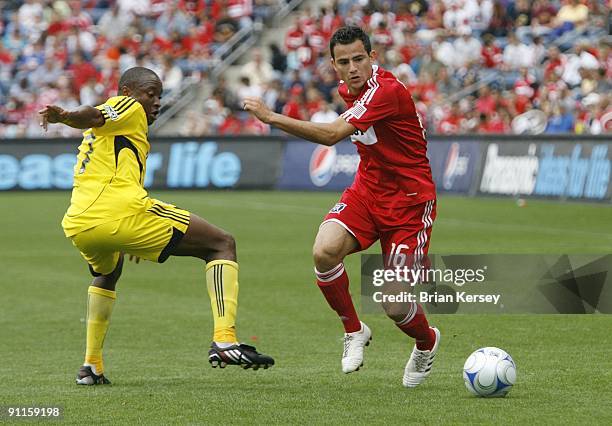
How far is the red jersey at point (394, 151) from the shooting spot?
7.82m

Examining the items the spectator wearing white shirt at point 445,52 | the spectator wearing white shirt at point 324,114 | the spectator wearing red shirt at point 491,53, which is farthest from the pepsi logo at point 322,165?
the spectator wearing red shirt at point 491,53

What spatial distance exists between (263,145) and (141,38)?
23.3 feet

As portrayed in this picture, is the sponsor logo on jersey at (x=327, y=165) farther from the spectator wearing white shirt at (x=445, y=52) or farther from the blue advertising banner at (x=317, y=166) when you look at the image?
the spectator wearing white shirt at (x=445, y=52)

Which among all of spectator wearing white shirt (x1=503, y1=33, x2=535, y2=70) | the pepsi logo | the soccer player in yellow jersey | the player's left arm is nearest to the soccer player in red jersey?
the player's left arm

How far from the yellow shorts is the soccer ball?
197 centimetres

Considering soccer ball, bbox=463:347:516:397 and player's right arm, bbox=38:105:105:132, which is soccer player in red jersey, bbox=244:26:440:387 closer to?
soccer ball, bbox=463:347:516:397

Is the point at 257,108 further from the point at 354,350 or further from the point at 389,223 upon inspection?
the point at 354,350

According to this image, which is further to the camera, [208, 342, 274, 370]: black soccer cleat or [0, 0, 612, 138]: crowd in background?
[0, 0, 612, 138]: crowd in background

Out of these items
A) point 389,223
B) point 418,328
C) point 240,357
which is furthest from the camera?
point 389,223

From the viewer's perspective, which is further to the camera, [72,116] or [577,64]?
[577,64]

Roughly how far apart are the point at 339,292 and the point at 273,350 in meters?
1.62

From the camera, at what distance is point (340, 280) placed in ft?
26.2

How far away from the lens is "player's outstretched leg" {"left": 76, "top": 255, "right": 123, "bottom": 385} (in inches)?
316

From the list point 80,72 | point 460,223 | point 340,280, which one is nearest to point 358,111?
point 340,280
